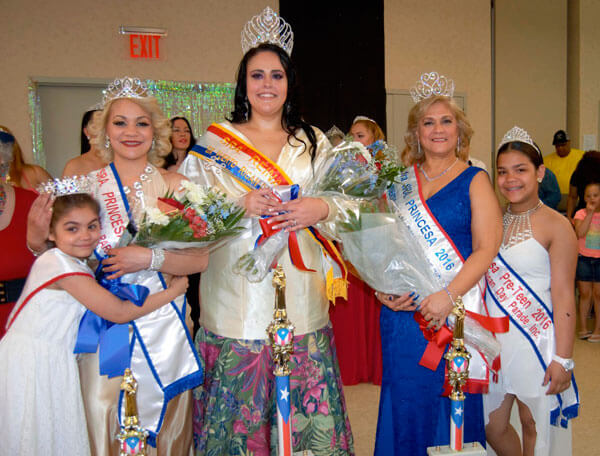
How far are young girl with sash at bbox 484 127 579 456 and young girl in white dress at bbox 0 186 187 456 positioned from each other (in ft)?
3.72

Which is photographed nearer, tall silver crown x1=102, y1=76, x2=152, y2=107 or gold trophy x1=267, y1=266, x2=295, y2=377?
gold trophy x1=267, y1=266, x2=295, y2=377

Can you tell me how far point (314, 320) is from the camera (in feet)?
5.19

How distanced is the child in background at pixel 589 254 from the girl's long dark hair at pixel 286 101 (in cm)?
309

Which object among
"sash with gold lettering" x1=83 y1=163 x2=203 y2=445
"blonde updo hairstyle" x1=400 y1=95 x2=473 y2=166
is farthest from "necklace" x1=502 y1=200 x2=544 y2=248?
"sash with gold lettering" x1=83 y1=163 x2=203 y2=445

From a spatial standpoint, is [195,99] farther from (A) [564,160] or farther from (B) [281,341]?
(B) [281,341]

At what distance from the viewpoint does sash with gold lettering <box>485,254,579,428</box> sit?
5.52ft

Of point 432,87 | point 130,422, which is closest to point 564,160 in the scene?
point 432,87

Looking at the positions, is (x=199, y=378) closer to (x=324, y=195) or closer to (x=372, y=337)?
(x=324, y=195)

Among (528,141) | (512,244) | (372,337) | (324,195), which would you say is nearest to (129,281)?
(324,195)

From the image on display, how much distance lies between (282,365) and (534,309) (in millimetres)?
957

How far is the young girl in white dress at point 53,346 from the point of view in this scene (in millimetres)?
1387

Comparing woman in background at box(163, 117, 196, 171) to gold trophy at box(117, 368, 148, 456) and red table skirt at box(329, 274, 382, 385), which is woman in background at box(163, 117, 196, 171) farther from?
gold trophy at box(117, 368, 148, 456)

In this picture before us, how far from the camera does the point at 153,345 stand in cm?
150

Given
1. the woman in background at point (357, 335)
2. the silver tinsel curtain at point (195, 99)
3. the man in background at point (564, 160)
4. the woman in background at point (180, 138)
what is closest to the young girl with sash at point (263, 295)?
the woman in background at point (357, 335)
